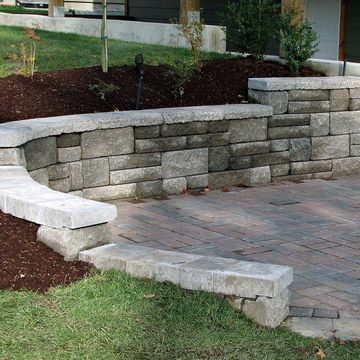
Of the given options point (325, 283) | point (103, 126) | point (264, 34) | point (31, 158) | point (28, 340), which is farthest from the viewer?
point (264, 34)

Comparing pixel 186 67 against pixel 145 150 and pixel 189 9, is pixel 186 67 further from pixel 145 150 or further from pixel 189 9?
pixel 189 9

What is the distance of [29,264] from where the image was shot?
512 cm

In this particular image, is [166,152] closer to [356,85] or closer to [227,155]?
[227,155]

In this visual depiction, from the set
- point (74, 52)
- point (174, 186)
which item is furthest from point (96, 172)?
point (74, 52)

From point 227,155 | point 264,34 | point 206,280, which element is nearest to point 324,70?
point 264,34

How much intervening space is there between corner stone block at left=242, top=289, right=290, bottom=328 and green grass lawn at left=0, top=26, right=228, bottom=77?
559 centimetres

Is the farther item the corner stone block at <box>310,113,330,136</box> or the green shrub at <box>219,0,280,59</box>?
the green shrub at <box>219,0,280,59</box>

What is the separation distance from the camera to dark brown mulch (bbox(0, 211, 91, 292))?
4930mm

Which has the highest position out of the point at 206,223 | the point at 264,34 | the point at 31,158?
the point at 264,34

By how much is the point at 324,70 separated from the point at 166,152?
3.32 meters

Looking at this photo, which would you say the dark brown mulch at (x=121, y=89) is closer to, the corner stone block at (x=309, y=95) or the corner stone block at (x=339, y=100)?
the corner stone block at (x=309, y=95)

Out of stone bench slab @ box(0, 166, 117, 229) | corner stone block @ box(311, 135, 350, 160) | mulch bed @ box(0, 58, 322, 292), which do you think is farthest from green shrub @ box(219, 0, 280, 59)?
stone bench slab @ box(0, 166, 117, 229)

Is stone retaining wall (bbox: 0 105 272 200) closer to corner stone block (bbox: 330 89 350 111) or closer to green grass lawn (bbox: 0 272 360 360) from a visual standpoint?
corner stone block (bbox: 330 89 350 111)

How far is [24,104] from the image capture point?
8570mm
